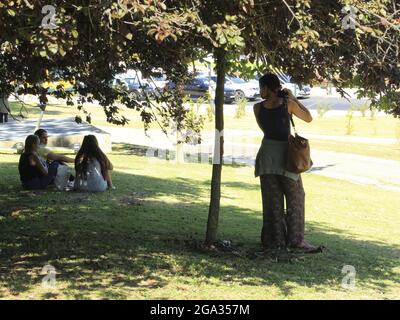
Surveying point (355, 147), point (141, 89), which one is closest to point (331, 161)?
point (355, 147)

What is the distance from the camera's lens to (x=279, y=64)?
525cm

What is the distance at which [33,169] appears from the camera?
9836 mm

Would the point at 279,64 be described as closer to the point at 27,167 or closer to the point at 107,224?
the point at 107,224

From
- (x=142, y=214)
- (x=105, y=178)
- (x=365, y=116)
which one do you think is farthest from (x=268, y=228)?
(x=365, y=116)

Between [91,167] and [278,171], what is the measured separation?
12.9ft

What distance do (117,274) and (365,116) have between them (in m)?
25.5

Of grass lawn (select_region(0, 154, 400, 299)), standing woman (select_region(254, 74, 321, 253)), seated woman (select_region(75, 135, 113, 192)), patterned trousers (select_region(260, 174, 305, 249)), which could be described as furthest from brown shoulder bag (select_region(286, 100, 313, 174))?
seated woman (select_region(75, 135, 113, 192))

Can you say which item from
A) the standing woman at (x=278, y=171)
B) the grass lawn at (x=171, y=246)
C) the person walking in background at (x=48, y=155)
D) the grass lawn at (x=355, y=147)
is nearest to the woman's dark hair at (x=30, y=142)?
the person walking in background at (x=48, y=155)

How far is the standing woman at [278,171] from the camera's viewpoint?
639 centimetres

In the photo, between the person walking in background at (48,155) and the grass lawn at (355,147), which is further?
the grass lawn at (355,147)

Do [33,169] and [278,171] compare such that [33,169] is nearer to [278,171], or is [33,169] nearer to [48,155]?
[48,155]

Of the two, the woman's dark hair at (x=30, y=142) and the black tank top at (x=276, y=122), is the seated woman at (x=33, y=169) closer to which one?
the woman's dark hair at (x=30, y=142)

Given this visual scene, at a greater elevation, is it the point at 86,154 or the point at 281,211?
the point at 86,154

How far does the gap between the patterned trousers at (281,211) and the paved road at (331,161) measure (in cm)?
718
